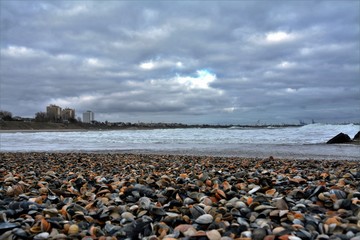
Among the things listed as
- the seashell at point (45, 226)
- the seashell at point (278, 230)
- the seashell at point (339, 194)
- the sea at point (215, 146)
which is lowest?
the sea at point (215, 146)

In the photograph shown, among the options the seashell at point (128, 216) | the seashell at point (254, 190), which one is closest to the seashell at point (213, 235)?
the seashell at point (128, 216)

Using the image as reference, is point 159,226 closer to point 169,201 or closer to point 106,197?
point 169,201

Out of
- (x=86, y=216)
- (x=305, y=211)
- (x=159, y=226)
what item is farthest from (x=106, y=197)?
(x=305, y=211)

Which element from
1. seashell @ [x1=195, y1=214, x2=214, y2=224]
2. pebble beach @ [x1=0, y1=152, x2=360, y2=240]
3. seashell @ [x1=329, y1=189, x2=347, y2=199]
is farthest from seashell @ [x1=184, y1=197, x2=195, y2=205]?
seashell @ [x1=329, y1=189, x2=347, y2=199]

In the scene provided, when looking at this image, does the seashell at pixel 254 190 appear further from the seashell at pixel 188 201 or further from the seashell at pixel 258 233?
the seashell at pixel 258 233

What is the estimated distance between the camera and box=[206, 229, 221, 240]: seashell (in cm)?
223

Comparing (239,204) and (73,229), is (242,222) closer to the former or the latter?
(239,204)

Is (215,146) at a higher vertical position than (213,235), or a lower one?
lower

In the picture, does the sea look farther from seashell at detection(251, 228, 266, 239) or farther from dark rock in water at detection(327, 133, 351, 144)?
seashell at detection(251, 228, 266, 239)

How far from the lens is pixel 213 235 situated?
2266 mm

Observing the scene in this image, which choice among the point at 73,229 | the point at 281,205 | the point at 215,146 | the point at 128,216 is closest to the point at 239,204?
the point at 281,205

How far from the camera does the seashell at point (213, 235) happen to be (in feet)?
7.31

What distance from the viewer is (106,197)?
3.62 m

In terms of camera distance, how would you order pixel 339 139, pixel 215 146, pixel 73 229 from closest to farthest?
pixel 73 229
pixel 215 146
pixel 339 139
